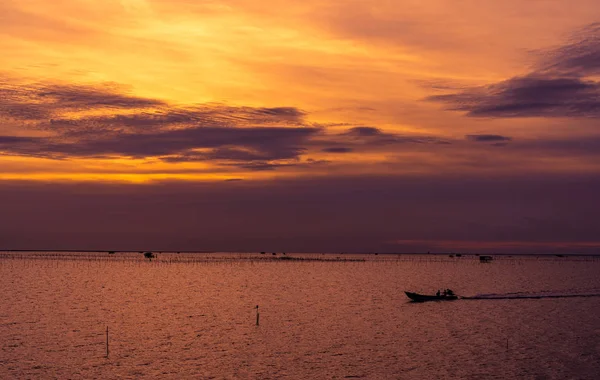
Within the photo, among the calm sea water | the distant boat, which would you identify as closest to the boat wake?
the calm sea water

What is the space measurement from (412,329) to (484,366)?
26.7 m

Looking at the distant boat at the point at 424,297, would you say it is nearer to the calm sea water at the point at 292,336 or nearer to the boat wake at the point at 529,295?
the calm sea water at the point at 292,336

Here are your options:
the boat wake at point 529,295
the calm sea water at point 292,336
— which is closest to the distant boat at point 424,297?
the calm sea water at point 292,336

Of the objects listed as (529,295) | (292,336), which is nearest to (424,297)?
(529,295)

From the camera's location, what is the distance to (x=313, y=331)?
84.6m

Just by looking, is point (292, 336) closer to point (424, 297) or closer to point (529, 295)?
point (424, 297)

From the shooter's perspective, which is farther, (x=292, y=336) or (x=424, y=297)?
(x=424, y=297)

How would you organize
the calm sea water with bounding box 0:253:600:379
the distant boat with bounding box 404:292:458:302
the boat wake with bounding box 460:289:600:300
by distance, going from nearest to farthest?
1. the calm sea water with bounding box 0:253:600:379
2. the distant boat with bounding box 404:292:458:302
3. the boat wake with bounding box 460:289:600:300

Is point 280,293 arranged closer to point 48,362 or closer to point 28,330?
point 28,330

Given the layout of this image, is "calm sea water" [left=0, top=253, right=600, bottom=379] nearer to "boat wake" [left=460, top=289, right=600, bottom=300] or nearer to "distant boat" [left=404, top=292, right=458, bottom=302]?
"distant boat" [left=404, top=292, right=458, bottom=302]

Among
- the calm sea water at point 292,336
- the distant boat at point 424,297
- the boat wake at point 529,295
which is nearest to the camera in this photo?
the calm sea water at point 292,336

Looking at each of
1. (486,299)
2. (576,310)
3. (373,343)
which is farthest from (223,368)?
(486,299)

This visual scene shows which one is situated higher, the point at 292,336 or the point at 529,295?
the point at 292,336

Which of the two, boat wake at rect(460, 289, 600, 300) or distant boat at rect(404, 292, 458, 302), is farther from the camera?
boat wake at rect(460, 289, 600, 300)
